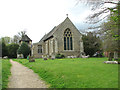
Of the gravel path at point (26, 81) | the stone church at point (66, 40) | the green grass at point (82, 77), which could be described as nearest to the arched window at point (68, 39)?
the stone church at point (66, 40)

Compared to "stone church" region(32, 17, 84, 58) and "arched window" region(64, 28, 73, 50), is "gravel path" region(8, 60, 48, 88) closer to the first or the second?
"stone church" region(32, 17, 84, 58)

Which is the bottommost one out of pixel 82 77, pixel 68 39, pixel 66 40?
pixel 82 77

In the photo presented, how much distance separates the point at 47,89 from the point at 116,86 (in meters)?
3.03

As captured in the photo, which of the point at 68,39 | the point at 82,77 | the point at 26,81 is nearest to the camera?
the point at 82,77

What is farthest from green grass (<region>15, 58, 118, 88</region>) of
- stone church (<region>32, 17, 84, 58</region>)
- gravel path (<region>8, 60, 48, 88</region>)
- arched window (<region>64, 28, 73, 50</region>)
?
arched window (<region>64, 28, 73, 50</region>)

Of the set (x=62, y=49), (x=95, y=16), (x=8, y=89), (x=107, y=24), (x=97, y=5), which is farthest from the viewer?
(x=62, y=49)

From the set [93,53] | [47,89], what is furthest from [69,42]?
[47,89]

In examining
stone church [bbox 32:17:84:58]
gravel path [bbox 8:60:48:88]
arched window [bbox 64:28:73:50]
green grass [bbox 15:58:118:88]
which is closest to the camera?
green grass [bbox 15:58:118:88]

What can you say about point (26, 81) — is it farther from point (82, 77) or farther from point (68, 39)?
point (68, 39)

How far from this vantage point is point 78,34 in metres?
33.4

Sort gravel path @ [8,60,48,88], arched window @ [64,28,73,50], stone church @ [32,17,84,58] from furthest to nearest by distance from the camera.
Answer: arched window @ [64,28,73,50], stone church @ [32,17,84,58], gravel path @ [8,60,48,88]

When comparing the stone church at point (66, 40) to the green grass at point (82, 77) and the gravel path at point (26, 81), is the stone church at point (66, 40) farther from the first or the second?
the gravel path at point (26, 81)

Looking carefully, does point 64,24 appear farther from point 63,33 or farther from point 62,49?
point 62,49

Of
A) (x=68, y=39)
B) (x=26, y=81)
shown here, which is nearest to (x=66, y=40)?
(x=68, y=39)
